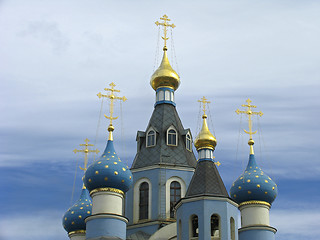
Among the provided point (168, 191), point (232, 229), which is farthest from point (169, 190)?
point (232, 229)

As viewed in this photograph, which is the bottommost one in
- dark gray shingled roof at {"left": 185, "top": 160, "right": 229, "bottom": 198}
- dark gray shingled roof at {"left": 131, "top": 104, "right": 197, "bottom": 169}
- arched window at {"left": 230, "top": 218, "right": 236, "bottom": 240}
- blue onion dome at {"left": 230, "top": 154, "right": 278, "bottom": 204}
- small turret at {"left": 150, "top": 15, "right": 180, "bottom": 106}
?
arched window at {"left": 230, "top": 218, "right": 236, "bottom": 240}

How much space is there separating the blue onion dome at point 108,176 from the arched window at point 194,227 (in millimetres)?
2258

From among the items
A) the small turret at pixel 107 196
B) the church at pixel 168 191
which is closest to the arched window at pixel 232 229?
the church at pixel 168 191

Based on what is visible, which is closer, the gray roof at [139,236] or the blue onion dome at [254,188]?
the gray roof at [139,236]

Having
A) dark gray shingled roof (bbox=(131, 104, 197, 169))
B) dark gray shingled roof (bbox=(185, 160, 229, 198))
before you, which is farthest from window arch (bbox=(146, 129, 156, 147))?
dark gray shingled roof (bbox=(185, 160, 229, 198))

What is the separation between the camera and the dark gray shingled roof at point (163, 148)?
22578 millimetres

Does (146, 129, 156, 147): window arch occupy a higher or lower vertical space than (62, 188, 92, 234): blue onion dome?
higher

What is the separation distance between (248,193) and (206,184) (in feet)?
9.02

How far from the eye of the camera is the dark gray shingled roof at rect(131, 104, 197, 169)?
889 inches

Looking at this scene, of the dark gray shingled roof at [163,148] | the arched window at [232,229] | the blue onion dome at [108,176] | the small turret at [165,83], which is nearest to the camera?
the arched window at [232,229]

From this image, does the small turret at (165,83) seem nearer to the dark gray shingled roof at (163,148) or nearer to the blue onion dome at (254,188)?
the dark gray shingled roof at (163,148)

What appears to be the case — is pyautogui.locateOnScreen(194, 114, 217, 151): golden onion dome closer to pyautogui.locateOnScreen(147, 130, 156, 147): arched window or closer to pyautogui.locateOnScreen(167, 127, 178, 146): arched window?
pyautogui.locateOnScreen(167, 127, 178, 146): arched window

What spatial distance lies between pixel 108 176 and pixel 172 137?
4029mm

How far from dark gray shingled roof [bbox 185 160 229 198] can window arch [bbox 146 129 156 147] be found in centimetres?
375
